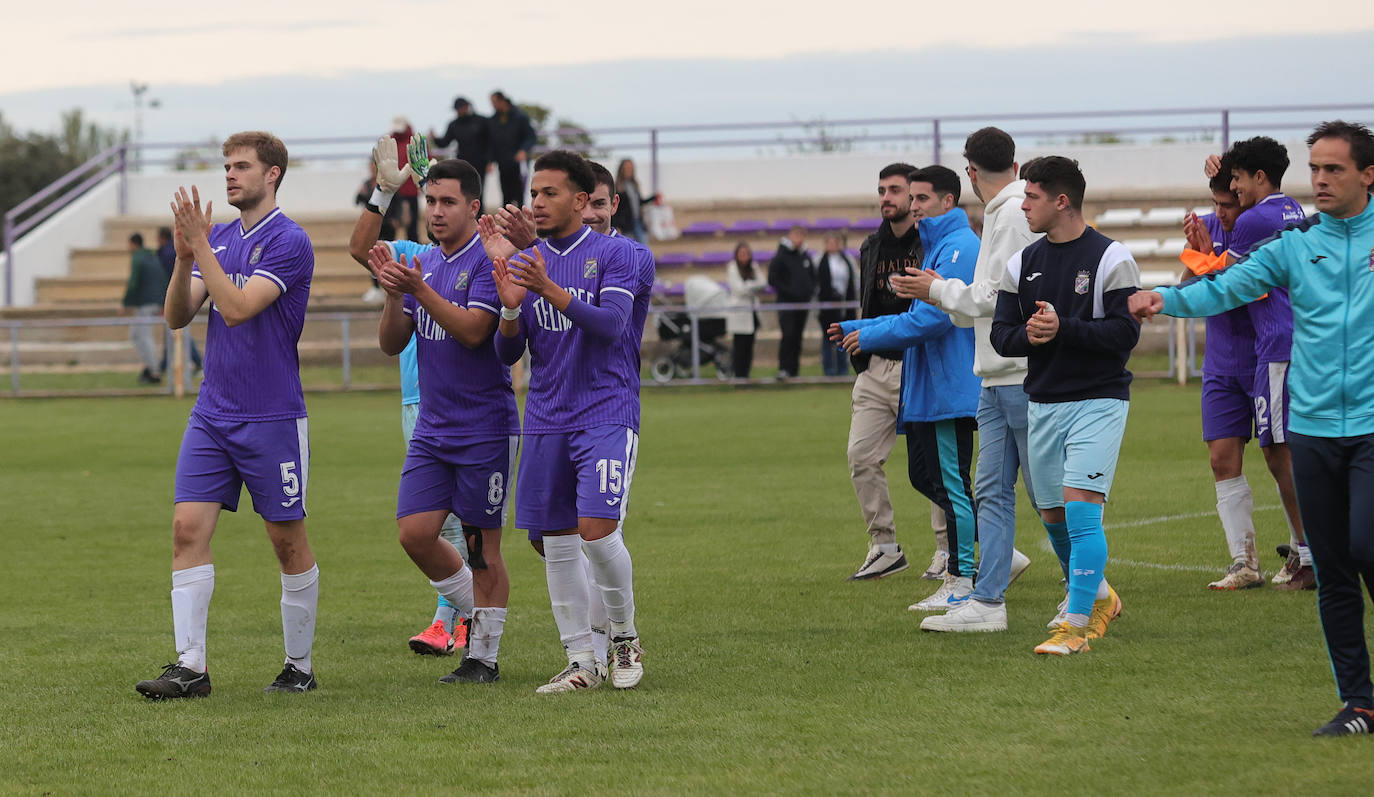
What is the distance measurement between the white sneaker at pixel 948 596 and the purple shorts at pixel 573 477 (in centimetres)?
236

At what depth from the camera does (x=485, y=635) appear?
265 inches

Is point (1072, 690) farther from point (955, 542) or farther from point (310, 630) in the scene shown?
point (310, 630)

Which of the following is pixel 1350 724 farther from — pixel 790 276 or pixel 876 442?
pixel 790 276

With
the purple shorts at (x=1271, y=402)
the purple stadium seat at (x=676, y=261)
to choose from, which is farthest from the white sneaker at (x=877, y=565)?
the purple stadium seat at (x=676, y=261)

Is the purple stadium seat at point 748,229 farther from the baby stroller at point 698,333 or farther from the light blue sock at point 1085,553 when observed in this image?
the light blue sock at point 1085,553

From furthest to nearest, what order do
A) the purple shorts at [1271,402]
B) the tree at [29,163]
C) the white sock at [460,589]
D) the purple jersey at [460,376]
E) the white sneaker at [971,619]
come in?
the tree at [29,163], the purple shorts at [1271,402], the white sneaker at [971,619], the white sock at [460,589], the purple jersey at [460,376]

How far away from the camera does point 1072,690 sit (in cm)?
611

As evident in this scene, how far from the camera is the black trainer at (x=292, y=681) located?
6527 millimetres

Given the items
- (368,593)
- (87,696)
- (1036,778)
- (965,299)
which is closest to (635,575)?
(368,593)

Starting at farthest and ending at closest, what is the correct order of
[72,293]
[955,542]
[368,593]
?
[72,293] → [368,593] → [955,542]

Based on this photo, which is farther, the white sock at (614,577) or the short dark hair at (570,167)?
the short dark hair at (570,167)

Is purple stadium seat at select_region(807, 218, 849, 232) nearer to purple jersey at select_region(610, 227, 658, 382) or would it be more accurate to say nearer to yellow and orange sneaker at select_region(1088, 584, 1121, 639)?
yellow and orange sneaker at select_region(1088, 584, 1121, 639)

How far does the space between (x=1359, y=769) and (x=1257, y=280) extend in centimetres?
164

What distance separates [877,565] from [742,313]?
1348cm
